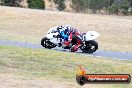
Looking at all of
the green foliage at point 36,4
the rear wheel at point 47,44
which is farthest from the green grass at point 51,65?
the green foliage at point 36,4

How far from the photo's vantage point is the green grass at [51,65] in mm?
14656

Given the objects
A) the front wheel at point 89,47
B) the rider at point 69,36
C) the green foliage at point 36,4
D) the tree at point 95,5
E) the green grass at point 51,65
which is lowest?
the tree at point 95,5

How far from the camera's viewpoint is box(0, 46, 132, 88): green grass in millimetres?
14656

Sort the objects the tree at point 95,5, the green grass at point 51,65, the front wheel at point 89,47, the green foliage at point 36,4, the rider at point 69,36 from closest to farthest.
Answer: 1. the green grass at point 51,65
2. the front wheel at point 89,47
3. the rider at point 69,36
4. the green foliage at point 36,4
5. the tree at point 95,5

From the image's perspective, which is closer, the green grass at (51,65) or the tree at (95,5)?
the green grass at (51,65)

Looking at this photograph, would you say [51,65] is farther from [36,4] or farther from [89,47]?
[36,4]

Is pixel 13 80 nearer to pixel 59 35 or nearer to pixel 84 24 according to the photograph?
pixel 59 35

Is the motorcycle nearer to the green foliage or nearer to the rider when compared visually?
the rider

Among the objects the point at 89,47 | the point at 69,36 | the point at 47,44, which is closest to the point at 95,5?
the point at 47,44

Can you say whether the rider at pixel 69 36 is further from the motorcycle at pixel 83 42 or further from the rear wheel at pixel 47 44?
the rear wheel at pixel 47 44

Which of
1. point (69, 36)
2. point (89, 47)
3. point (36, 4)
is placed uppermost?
point (69, 36)

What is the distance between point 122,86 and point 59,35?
11.5 metres

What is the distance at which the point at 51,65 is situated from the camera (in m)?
16.8

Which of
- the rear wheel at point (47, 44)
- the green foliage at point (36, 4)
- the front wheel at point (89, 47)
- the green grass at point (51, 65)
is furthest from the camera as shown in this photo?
the green foliage at point (36, 4)
